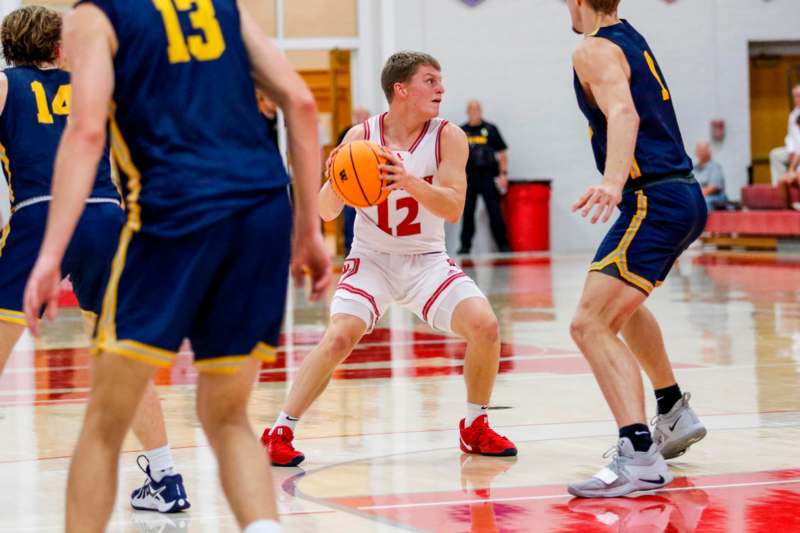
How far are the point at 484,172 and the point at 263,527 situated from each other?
57.0 feet

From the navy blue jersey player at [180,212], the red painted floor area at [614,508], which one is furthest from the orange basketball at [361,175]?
the navy blue jersey player at [180,212]

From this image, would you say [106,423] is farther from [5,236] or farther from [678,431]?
[678,431]

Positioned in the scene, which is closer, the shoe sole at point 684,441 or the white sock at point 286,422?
the shoe sole at point 684,441

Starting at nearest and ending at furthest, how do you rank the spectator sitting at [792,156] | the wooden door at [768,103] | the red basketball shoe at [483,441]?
the red basketball shoe at [483,441] < the spectator sitting at [792,156] < the wooden door at [768,103]

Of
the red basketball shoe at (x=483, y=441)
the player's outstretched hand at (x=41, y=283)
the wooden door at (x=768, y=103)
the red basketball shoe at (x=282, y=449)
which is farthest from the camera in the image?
the wooden door at (x=768, y=103)

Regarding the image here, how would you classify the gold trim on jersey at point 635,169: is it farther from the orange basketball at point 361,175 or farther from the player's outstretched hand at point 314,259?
the player's outstretched hand at point 314,259

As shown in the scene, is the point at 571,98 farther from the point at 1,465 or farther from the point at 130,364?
the point at 130,364

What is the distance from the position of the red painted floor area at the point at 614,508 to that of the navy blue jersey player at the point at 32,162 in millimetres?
1294

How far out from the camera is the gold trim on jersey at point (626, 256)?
16.5ft

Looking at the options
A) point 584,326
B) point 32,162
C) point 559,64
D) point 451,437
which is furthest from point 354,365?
point 559,64

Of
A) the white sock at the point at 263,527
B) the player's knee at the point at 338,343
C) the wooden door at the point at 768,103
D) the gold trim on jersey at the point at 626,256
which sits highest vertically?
the wooden door at the point at 768,103

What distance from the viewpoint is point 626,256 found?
504cm

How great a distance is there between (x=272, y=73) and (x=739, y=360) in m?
5.64

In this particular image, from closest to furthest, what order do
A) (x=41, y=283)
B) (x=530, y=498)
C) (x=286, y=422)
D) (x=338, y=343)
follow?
(x=41, y=283)
(x=530, y=498)
(x=286, y=422)
(x=338, y=343)
